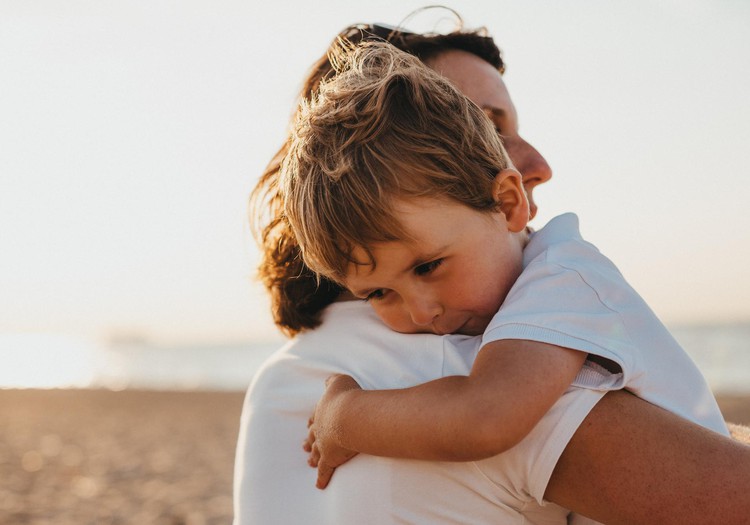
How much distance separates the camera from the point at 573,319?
1517 mm

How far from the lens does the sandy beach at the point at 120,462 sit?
23.0ft

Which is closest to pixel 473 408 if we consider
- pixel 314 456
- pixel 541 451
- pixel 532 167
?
pixel 541 451

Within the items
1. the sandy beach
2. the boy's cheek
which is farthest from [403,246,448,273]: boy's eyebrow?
the sandy beach

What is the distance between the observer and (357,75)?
2.00m

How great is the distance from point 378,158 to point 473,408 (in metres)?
0.62

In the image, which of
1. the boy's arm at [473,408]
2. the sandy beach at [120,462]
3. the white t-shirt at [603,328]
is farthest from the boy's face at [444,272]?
the sandy beach at [120,462]

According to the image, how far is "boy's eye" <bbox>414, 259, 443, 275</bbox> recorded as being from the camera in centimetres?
184

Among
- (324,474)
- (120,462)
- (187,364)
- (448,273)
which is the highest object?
(448,273)

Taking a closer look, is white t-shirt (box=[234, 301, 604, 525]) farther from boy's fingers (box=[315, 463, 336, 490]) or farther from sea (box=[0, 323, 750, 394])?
sea (box=[0, 323, 750, 394])

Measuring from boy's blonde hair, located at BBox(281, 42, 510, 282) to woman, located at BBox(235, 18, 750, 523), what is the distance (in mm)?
220

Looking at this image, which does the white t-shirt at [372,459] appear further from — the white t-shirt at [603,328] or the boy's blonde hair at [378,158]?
the boy's blonde hair at [378,158]

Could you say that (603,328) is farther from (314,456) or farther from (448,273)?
(314,456)

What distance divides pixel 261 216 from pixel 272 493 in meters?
0.88

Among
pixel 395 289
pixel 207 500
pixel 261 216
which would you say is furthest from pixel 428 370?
pixel 207 500
